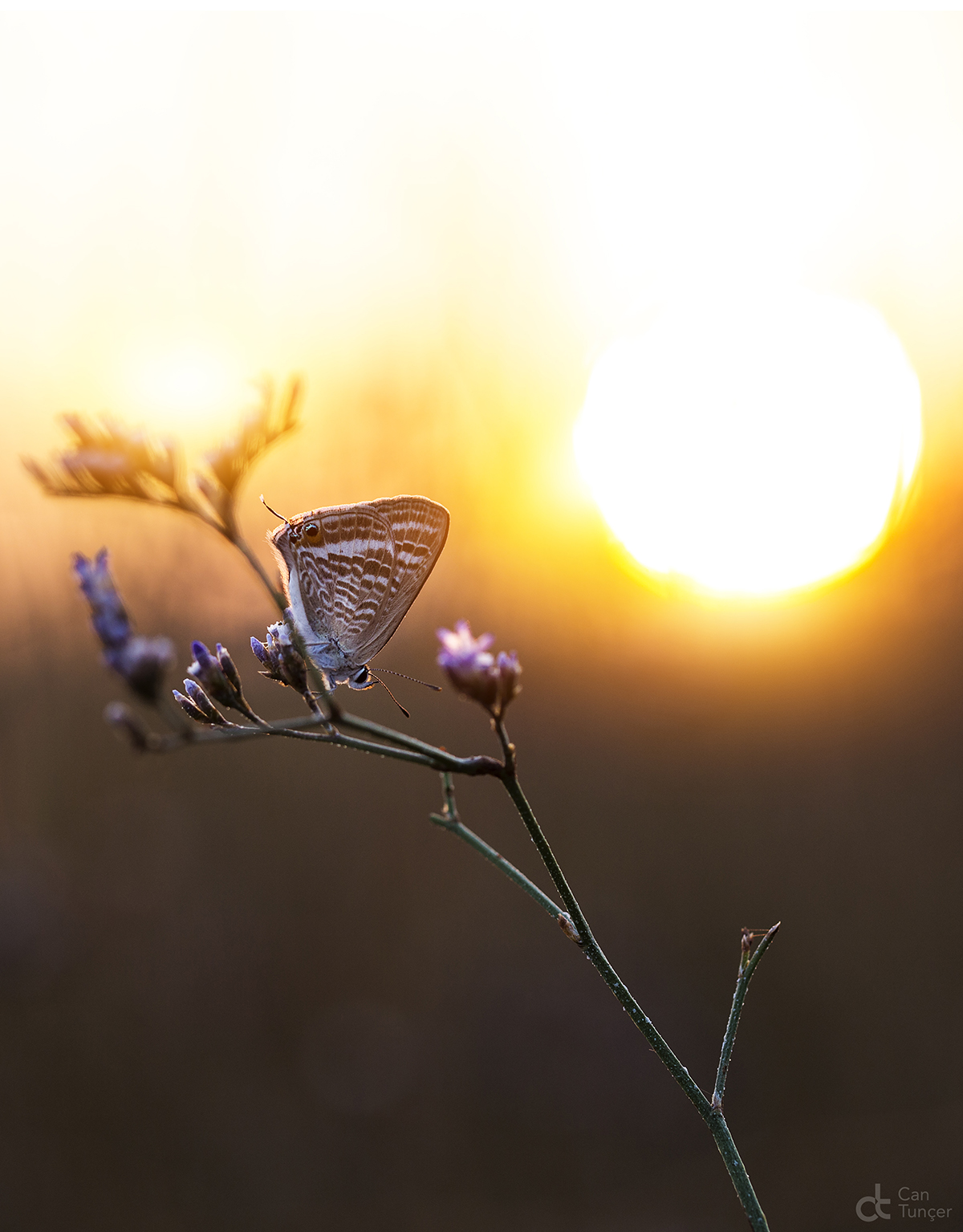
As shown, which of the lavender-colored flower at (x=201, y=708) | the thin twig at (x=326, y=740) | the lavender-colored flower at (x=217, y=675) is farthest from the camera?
the lavender-colored flower at (x=201, y=708)

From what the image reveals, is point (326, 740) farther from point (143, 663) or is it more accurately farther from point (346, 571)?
point (346, 571)

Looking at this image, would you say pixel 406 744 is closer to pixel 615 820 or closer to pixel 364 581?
pixel 364 581

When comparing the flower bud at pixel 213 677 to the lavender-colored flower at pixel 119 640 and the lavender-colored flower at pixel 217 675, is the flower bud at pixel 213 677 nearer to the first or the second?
the lavender-colored flower at pixel 217 675

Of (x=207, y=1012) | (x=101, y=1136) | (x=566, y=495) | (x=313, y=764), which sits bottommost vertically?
(x=101, y=1136)

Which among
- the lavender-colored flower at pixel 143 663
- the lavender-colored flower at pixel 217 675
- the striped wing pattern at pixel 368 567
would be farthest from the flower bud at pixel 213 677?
the striped wing pattern at pixel 368 567

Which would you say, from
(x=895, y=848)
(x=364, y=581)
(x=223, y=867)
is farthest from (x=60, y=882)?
(x=895, y=848)

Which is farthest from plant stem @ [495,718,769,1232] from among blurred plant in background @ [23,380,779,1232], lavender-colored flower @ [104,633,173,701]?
lavender-colored flower @ [104,633,173,701]
